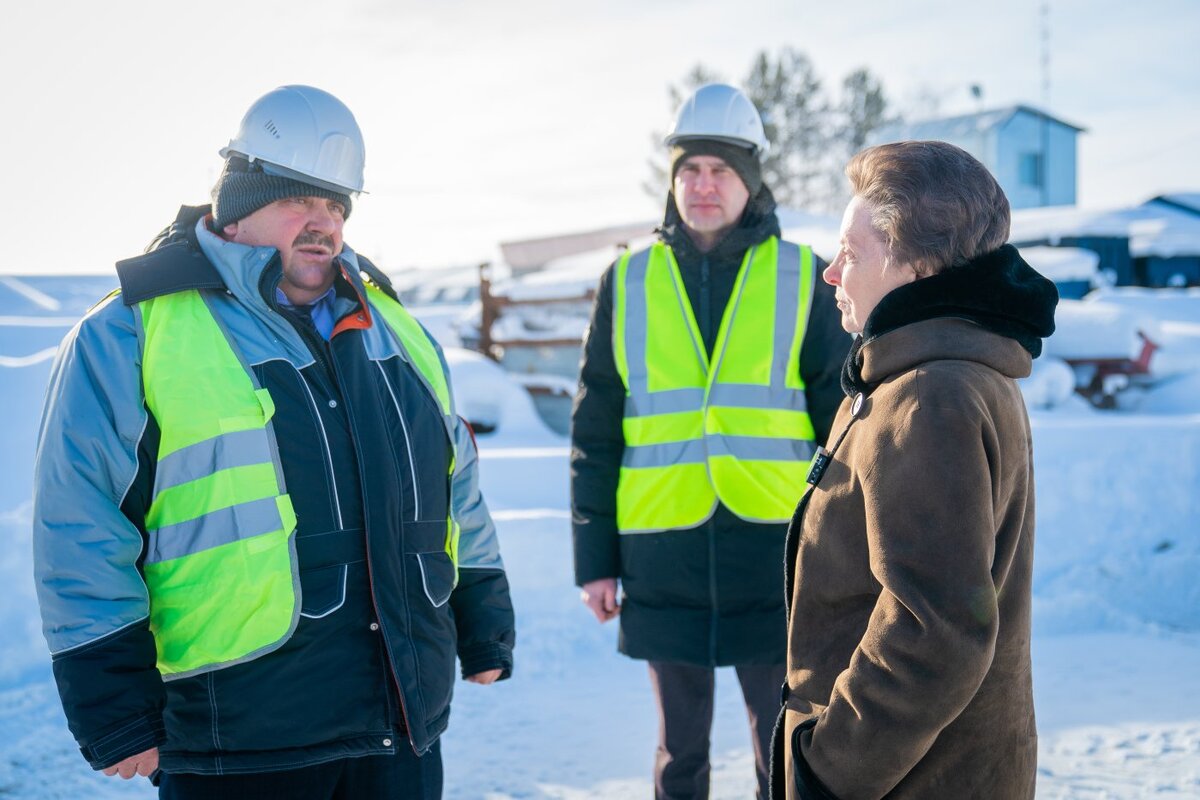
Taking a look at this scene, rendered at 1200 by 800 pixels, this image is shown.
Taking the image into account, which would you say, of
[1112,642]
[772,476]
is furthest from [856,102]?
[772,476]

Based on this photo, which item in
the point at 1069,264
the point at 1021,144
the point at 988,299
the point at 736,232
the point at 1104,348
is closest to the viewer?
the point at 988,299

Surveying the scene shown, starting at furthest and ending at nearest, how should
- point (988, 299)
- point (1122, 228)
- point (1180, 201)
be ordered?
point (1180, 201) → point (1122, 228) → point (988, 299)

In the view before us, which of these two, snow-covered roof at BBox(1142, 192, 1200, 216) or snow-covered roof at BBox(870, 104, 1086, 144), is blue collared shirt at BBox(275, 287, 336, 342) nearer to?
snow-covered roof at BBox(1142, 192, 1200, 216)

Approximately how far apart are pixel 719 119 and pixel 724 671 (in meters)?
2.82

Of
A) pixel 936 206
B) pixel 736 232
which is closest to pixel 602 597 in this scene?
pixel 736 232

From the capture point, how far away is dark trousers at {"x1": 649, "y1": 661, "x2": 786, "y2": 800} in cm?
286

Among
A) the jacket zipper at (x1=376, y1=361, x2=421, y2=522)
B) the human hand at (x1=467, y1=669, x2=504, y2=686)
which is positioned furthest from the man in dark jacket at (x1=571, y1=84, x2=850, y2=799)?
the jacket zipper at (x1=376, y1=361, x2=421, y2=522)

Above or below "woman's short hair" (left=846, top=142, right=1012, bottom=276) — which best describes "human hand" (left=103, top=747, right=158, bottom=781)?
below

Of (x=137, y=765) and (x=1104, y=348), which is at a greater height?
(x=137, y=765)

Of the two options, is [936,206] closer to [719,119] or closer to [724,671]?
[719,119]

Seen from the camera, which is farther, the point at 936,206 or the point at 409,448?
the point at 409,448

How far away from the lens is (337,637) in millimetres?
2100

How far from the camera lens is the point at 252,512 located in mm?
1993

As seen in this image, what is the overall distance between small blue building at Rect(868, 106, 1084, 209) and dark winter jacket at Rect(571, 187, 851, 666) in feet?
99.5
